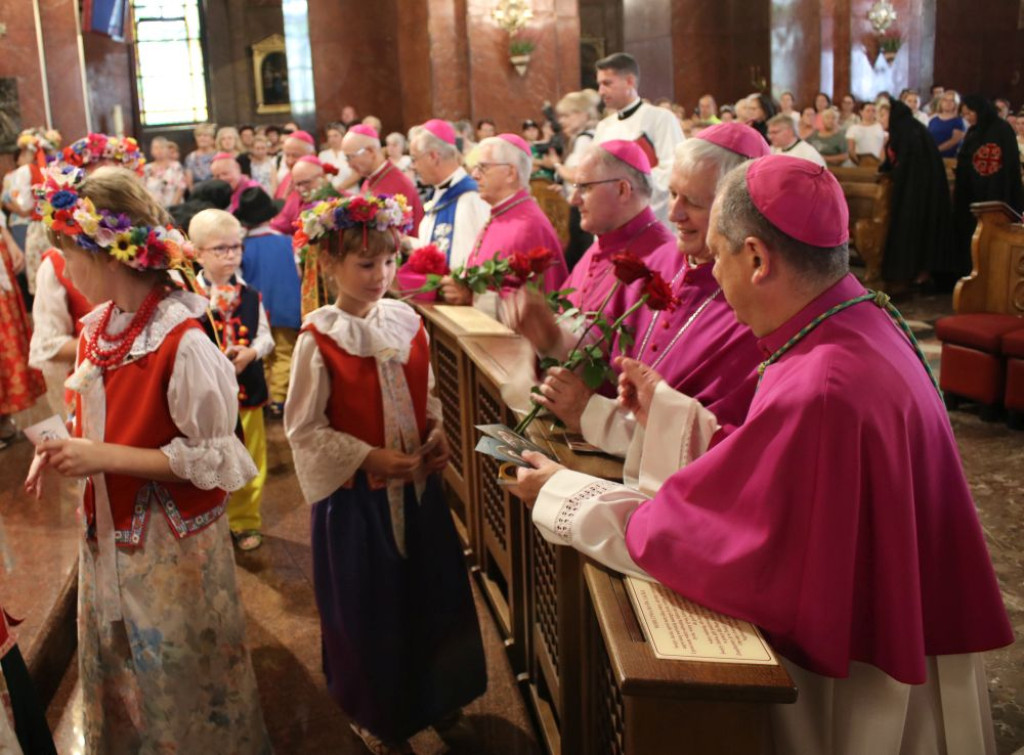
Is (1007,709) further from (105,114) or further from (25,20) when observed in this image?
(105,114)

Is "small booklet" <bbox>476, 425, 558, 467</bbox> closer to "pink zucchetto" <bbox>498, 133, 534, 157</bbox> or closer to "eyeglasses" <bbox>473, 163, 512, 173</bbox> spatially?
"eyeglasses" <bbox>473, 163, 512, 173</bbox>

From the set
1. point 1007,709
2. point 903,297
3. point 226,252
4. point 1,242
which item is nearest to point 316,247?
point 226,252

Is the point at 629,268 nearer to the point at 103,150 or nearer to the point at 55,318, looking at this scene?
the point at 55,318

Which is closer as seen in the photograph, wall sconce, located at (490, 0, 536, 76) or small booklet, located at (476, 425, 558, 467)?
small booklet, located at (476, 425, 558, 467)

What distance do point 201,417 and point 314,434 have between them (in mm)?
398

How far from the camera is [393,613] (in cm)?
296

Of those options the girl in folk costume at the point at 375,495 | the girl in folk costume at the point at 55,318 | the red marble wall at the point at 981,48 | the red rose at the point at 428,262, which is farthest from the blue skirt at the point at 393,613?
the red marble wall at the point at 981,48

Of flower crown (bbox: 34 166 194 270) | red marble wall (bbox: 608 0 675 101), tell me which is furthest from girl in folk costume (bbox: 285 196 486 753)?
red marble wall (bbox: 608 0 675 101)

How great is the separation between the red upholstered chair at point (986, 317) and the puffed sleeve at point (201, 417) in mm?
4819

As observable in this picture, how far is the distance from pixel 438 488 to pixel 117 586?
3.19 feet

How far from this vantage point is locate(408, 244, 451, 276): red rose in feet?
16.5

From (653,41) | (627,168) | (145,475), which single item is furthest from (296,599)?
(653,41)

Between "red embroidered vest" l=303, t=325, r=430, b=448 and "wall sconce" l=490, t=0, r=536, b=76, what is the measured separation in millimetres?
11709

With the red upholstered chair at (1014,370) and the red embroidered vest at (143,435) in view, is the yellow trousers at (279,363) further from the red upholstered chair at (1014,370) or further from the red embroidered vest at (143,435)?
the red upholstered chair at (1014,370)
